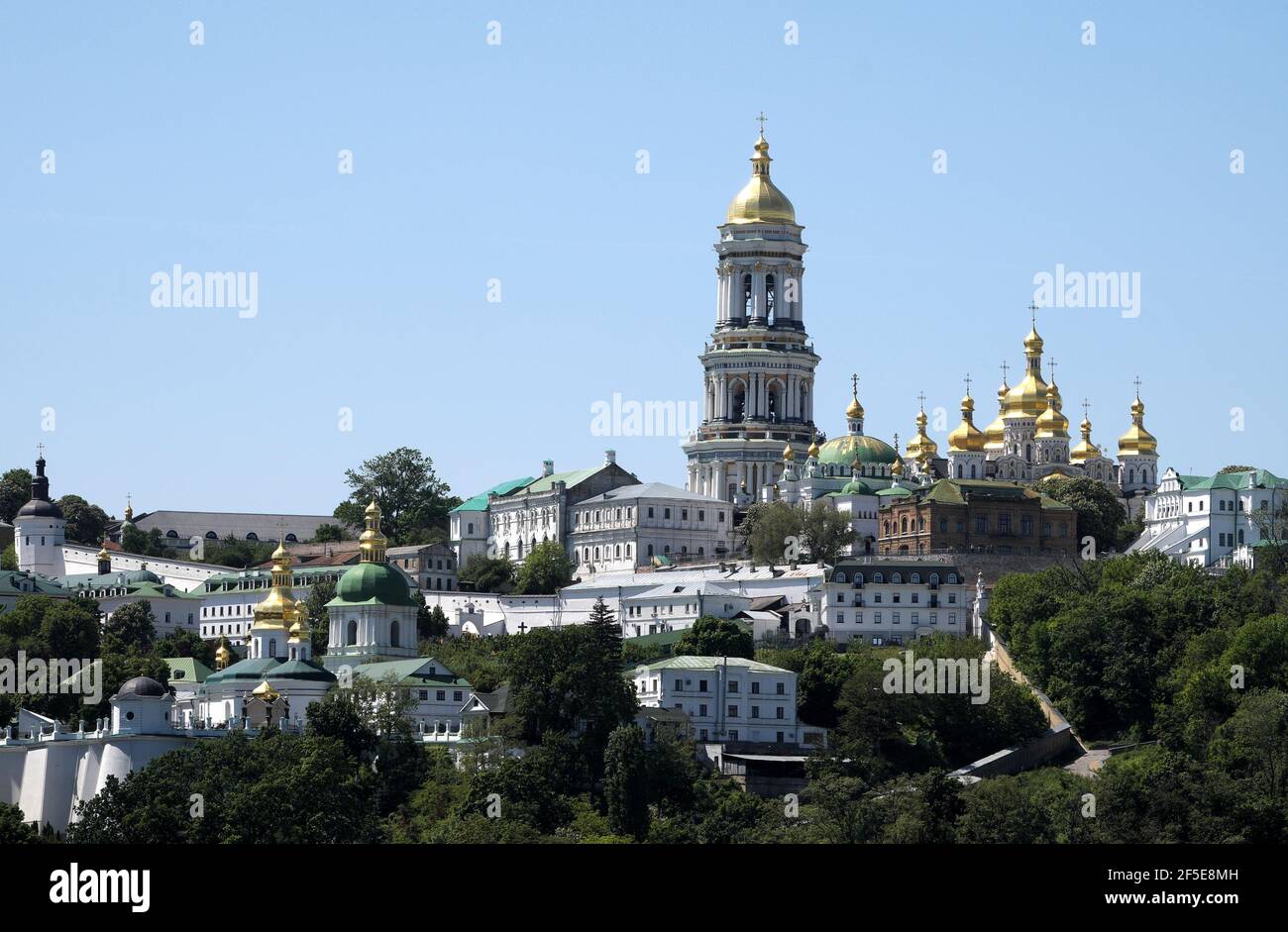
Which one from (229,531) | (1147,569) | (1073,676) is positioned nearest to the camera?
(1073,676)

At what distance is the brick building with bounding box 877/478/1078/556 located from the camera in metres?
124

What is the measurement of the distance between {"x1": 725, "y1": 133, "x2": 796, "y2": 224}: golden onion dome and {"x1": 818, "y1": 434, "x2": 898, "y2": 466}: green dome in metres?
12.7

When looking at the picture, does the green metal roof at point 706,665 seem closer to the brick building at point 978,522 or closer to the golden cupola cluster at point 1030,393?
the brick building at point 978,522

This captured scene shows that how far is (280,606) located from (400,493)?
35859 mm

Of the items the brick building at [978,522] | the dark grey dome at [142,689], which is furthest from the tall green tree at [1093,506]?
the dark grey dome at [142,689]

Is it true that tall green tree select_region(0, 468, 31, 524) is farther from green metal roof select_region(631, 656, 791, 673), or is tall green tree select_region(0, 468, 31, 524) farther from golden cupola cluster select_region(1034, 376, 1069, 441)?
green metal roof select_region(631, 656, 791, 673)

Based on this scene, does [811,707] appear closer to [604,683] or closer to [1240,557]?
[604,683]

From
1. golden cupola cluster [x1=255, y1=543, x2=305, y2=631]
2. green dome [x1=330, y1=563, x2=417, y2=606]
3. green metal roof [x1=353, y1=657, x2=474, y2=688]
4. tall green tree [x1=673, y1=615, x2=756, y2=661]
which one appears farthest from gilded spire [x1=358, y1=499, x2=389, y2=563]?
tall green tree [x1=673, y1=615, x2=756, y2=661]

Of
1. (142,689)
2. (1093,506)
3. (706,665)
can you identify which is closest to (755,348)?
(1093,506)

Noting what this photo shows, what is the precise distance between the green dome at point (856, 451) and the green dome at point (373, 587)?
29.5m

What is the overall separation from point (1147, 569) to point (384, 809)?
3208 centimetres

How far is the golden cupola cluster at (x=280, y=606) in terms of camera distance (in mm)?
116562

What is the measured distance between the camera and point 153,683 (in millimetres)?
95750
